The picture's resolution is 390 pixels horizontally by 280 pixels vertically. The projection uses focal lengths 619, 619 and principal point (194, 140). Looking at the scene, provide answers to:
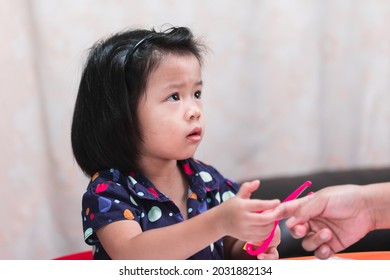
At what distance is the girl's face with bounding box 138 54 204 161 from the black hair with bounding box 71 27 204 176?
2 cm

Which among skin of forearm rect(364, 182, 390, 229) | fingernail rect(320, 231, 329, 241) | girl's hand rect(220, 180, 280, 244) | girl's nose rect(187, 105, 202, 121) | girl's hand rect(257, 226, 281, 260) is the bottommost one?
girl's hand rect(257, 226, 281, 260)

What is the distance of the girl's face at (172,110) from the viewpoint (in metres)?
1.18

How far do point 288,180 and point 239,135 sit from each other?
1.04 ft

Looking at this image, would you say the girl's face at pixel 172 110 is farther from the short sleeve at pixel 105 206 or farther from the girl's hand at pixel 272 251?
the girl's hand at pixel 272 251

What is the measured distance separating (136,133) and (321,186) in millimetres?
811

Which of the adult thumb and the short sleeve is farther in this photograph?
the short sleeve

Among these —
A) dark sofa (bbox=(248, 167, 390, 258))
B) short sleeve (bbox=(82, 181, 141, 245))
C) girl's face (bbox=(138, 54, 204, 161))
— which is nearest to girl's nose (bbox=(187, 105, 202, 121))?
girl's face (bbox=(138, 54, 204, 161))

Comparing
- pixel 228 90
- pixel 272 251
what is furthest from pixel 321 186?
pixel 272 251

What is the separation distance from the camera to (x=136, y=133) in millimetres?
1211

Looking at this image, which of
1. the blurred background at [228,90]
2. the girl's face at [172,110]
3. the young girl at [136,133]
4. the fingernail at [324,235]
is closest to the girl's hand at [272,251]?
the young girl at [136,133]

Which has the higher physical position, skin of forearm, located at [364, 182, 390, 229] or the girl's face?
the girl's face

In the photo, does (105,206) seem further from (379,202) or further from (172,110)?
(379,202)

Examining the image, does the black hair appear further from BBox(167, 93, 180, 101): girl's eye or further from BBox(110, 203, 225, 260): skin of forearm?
BBox(110, 203, 225, 260): skin of forearm

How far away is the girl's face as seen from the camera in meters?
1.18
